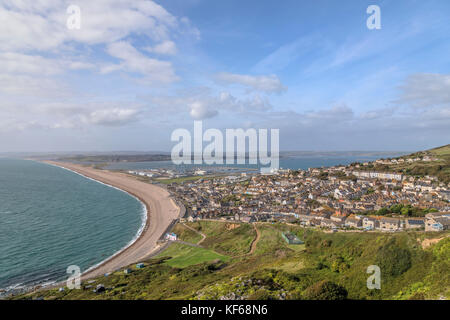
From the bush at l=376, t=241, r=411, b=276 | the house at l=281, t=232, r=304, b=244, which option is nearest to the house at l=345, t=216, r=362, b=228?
the house at l=281, t=232, r=304, b=244

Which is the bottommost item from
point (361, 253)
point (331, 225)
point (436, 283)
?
point (331, 225)

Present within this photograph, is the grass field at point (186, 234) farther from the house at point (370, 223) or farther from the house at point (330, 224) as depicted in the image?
the house at point (370, 223)

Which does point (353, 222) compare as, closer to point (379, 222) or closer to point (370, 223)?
point (370, 223)

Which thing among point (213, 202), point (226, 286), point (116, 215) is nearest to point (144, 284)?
point (226, 286)

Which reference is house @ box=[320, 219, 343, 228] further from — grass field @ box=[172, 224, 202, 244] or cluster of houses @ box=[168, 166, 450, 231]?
grass field @ box=[172, 224, 202, 244]

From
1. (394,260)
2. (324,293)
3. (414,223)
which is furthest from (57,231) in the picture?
(414,223)
